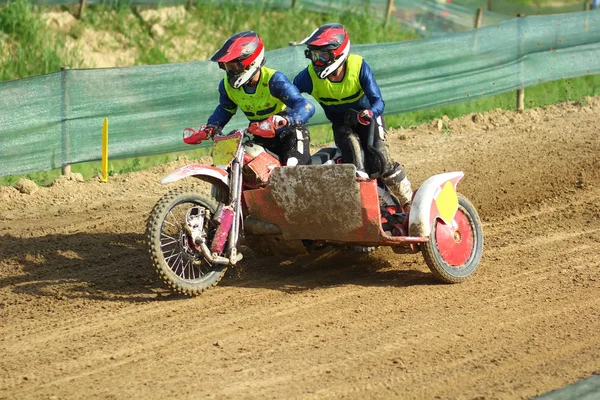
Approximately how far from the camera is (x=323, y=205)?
773 centimetres

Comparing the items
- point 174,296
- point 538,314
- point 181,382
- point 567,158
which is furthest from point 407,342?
point 567,158

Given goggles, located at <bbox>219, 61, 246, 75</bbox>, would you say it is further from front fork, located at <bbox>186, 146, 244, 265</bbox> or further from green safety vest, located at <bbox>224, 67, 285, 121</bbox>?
front fork, located at <bbox>186, 146, 244, 265</bbox>

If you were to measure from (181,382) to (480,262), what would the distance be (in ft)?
12.5

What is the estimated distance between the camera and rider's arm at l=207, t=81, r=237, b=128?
8.59m

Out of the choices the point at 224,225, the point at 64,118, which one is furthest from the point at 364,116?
the point at 64,118

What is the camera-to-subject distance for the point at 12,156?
11.3 metres

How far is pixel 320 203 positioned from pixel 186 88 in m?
5.22

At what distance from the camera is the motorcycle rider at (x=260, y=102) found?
7914 millimetres

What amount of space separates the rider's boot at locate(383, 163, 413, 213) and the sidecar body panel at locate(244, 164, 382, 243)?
0.66 m

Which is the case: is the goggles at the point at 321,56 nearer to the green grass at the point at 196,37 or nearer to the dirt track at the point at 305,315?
the dirt track at the point at 305,315

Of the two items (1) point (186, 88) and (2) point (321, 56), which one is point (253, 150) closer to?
(2) point (321, 56)

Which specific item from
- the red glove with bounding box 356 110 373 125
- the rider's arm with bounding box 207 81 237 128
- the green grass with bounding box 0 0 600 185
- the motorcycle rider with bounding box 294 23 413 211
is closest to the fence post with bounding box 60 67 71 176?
the green grass with bounding box 0 0 600 185

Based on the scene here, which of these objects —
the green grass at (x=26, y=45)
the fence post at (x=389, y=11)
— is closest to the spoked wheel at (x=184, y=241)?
the green grass at (x=26, y=45)

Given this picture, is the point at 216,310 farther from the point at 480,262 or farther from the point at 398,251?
the point at 480,262
